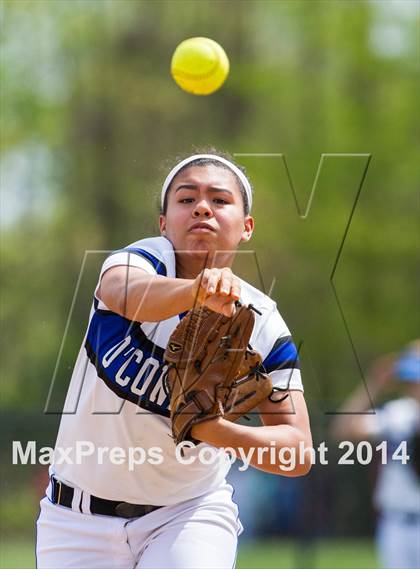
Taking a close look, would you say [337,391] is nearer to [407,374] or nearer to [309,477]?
[309,477]

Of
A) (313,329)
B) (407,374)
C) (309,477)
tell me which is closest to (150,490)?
(407,374)

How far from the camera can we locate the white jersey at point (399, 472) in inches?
188

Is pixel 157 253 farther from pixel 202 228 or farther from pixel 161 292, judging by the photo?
pixel 161 292

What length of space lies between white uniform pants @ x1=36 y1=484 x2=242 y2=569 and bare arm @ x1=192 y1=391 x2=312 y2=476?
0.18m

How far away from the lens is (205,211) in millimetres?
2381

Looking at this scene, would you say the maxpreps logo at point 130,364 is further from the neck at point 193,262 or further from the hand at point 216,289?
Result: the hand at point 216,289

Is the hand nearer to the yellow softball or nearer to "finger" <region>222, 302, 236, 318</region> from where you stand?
"finger" <region>222, 302, 236, 318</region>

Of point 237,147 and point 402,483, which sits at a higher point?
point 237,147

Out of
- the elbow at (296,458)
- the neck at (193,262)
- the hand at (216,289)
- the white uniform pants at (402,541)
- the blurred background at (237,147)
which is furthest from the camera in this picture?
the blurred background at (237,147)

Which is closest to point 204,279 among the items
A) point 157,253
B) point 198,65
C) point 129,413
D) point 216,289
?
point 216,289

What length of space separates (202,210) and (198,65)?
4.92ft

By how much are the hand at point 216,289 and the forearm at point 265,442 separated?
1.01 feet

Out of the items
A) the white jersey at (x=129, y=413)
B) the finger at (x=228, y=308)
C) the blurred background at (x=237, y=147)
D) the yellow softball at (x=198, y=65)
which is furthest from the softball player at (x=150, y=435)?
the blurred background at (x=237, y=147)

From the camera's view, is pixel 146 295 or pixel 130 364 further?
pixel 130 364
